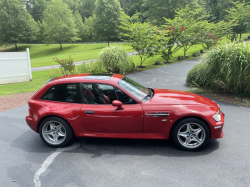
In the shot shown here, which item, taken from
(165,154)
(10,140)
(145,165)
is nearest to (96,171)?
(145,165)

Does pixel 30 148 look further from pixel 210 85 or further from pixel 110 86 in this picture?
pixel 210 85

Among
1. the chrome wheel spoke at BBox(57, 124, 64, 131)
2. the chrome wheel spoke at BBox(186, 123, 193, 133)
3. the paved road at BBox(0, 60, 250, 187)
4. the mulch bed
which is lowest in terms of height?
the paved road at BBox(0, 60, 250, 187)

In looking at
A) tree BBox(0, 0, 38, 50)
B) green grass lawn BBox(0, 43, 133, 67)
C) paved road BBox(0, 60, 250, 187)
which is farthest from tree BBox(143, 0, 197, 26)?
tree BBox(0, 0, 38, 50)

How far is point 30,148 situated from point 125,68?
9.78m

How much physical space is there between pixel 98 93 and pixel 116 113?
598mm

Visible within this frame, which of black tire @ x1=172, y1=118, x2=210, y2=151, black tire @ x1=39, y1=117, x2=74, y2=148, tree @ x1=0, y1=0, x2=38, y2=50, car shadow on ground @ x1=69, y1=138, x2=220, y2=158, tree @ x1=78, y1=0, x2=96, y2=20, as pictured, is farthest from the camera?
tree @ x1=78, y1=0, x2=96, y2=20

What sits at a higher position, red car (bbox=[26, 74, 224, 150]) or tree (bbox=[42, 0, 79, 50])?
tree (bbox=[42, 0, 79, 50])

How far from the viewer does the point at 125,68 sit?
1345 cm

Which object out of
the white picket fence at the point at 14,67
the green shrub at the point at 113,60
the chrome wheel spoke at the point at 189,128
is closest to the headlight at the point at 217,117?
the chrome wheel spoke at the point at 189,128

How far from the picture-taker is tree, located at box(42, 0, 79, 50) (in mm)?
51434

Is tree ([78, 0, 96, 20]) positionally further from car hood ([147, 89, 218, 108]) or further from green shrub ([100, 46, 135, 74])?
car hood ([147, 89, 218, 108])

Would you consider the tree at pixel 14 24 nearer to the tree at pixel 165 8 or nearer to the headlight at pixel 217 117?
the tree at pixel 165 8

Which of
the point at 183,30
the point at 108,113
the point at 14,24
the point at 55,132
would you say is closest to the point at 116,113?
the point at 108,113

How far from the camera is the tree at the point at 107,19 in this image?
4797 cm
